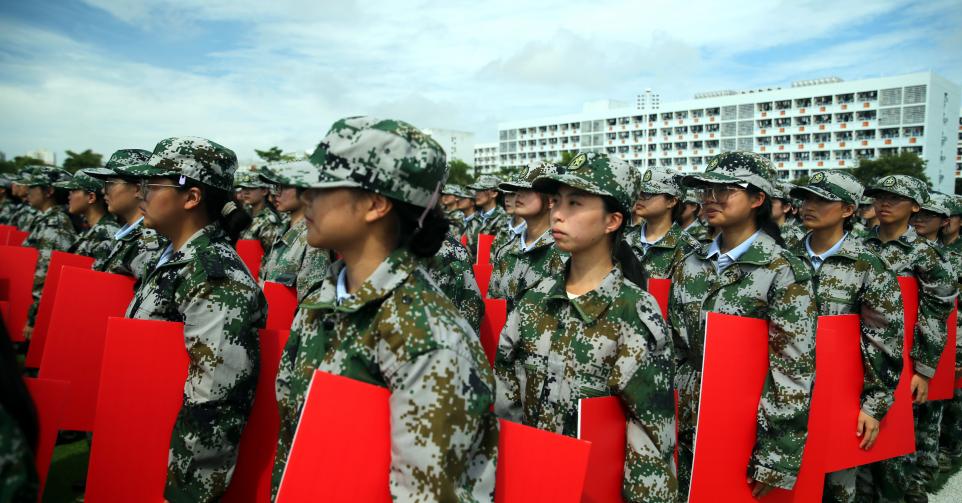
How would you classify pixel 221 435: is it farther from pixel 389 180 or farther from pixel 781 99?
pixel 781 99

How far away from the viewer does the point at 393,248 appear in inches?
80.8

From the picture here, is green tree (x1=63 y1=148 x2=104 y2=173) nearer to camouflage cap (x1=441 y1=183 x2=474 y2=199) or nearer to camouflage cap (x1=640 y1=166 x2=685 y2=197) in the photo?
camouflage cap (x1=441 y1=183 x2=474 y2=199)

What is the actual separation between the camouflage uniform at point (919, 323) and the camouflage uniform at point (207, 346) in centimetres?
428

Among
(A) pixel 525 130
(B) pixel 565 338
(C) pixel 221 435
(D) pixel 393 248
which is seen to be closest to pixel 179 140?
(C) pixel 221 435

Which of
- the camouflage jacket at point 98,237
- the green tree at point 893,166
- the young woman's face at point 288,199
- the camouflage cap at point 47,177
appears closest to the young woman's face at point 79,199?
the camouflage jacket at point 98,237

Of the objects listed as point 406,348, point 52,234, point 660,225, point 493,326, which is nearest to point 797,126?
point 660,225

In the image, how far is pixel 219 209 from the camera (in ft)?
10.9

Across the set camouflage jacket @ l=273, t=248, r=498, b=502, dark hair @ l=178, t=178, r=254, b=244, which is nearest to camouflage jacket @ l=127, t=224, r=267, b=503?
dark hair @ l=178, t=178, r=254, b=244

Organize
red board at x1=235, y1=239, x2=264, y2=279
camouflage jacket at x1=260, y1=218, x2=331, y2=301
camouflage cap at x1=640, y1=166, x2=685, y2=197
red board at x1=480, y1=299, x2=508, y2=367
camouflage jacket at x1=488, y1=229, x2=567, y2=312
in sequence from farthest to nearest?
red board at x1=235, y1=239, x2=264, y2=279
camouflage cap at x1=640, y1=166, x2=685, y2=197
camouflage jacket at x1=488, y1=229, x2=567, y2=312
camouflage jacket at x1=260, y1=218, x2=331, y2=301
red board at x1=480, y1=299, x2=508, y2=367

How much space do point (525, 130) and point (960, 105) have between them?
73.3 metres

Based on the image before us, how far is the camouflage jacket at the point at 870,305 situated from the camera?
155 inches

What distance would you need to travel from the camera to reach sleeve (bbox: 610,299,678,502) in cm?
245

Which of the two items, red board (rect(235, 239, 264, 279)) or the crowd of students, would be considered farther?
red board (rect(235, 239, 264, 279))

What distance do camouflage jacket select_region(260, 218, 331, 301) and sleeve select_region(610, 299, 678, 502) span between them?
2859mm
